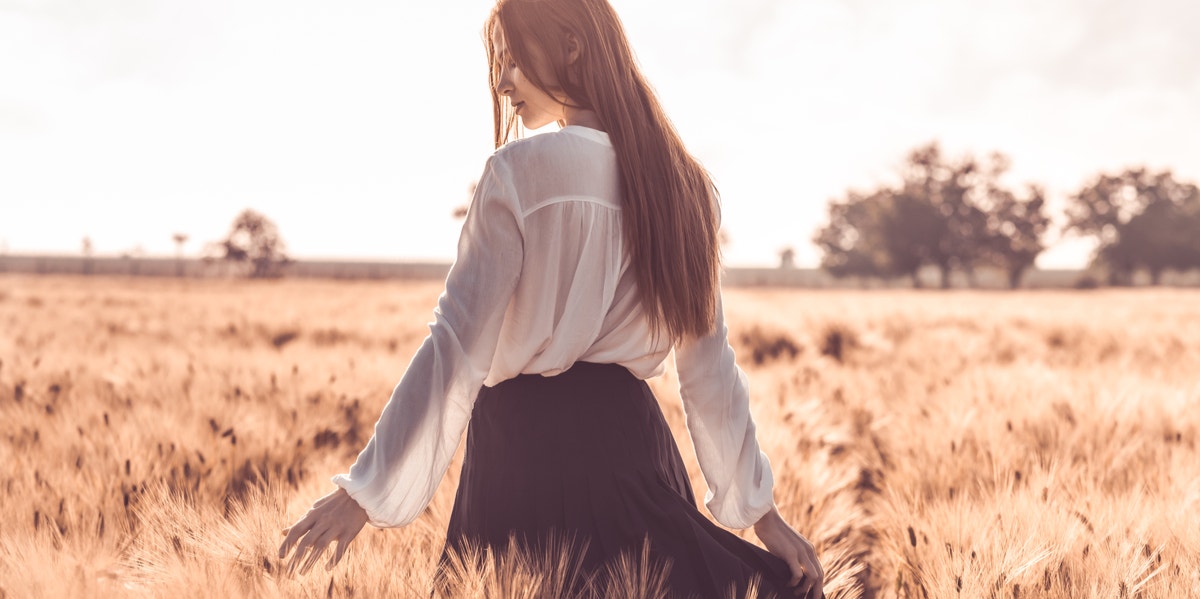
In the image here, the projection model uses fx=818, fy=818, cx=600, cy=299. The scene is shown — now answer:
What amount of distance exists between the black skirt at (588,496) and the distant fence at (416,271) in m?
51.5

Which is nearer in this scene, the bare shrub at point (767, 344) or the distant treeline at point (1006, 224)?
the bare shrub at point (767, 344)

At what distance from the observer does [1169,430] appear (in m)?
3.19

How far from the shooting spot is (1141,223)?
50219mm

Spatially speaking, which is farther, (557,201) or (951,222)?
(951,222)

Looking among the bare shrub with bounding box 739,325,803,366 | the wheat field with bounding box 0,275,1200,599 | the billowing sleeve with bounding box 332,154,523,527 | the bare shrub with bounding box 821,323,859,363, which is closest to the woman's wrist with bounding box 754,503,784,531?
the wheat field with bounding box 0,275,1200,599

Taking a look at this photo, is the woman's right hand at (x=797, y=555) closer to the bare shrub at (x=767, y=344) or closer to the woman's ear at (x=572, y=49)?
the woman's ear at (x=572, y=49)

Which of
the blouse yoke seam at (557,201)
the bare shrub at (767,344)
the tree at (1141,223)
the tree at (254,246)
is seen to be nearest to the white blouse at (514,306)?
the blouse yoke seam at (557,201)

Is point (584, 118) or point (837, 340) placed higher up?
point (584, 118)

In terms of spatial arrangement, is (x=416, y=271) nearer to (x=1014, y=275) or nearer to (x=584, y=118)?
(x=1014, y=275)

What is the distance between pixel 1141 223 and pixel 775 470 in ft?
191

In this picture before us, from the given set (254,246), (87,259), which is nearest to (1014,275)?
(254,246)

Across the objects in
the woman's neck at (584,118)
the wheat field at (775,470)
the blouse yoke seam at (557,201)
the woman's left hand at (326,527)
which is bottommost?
the wheat field at (775,470)

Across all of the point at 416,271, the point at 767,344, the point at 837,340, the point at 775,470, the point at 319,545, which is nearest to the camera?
the point at 319,545

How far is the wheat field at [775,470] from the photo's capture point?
1484 mm
